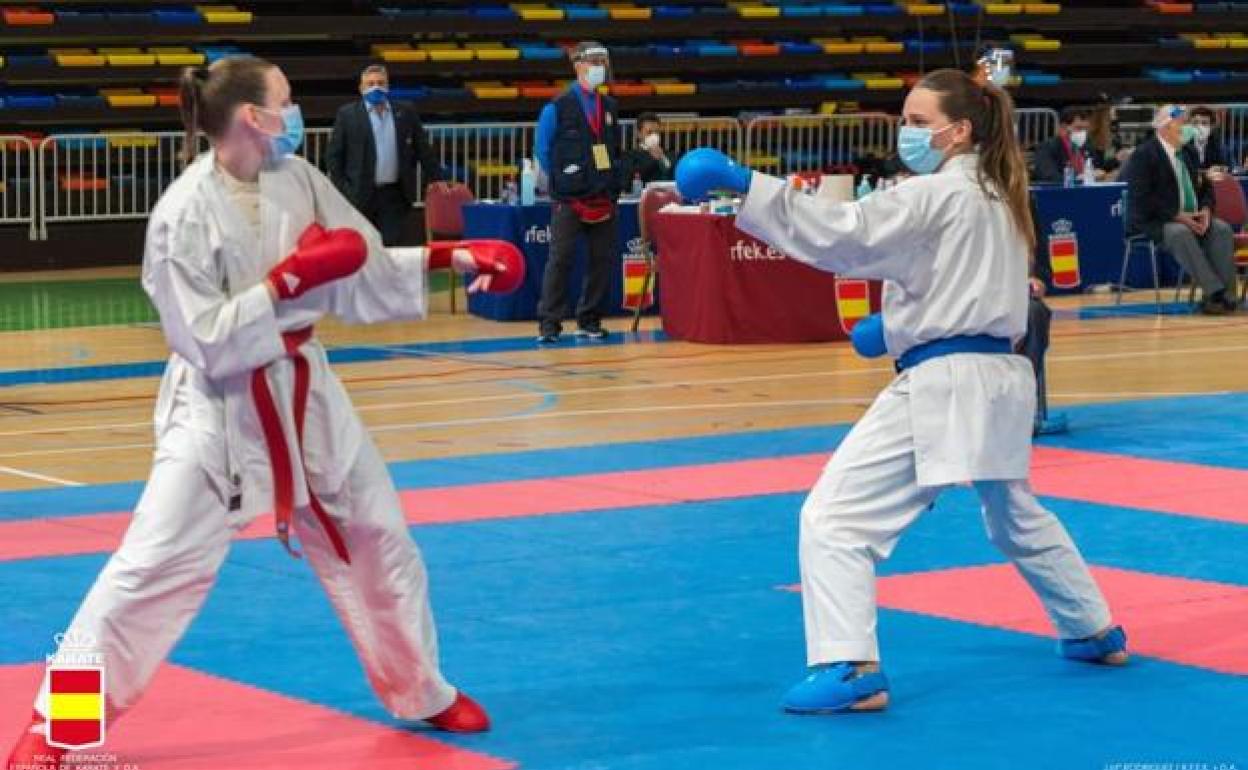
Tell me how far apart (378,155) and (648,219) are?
204 centimetres

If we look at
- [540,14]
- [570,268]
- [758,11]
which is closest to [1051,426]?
[570,268]

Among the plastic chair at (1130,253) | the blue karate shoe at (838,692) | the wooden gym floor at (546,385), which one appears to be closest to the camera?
the blue karate shoe at (838,692)

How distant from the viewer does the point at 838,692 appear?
677 cm

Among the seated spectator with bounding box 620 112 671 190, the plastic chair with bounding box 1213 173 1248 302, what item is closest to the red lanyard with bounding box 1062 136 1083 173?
the plastic chair with bounding box 1213 173 1248 302

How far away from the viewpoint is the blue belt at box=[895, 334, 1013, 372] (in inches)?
276

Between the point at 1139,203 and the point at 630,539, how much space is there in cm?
1015

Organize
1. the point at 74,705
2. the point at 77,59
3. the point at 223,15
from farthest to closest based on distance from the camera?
the point at 223,15
the point at 77,59
the point at 74,705

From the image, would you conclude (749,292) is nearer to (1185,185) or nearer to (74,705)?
(1185,185)

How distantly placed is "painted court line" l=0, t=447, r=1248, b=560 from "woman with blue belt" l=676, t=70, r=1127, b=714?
131 inches

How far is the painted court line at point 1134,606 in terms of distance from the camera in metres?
7.67

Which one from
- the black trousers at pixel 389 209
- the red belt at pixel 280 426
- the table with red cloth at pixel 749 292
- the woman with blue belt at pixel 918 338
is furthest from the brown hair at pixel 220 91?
the black trousers at pixel 389 209

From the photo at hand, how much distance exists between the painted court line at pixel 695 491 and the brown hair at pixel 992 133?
343cm

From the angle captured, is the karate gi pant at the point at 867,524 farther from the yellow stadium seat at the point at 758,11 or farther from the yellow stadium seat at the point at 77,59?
the yellow stadium seat at the point at 758,11

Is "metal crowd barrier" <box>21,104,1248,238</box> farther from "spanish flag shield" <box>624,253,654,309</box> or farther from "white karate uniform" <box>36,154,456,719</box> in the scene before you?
"white karate uniform" <box>36,154,456,719</box>
